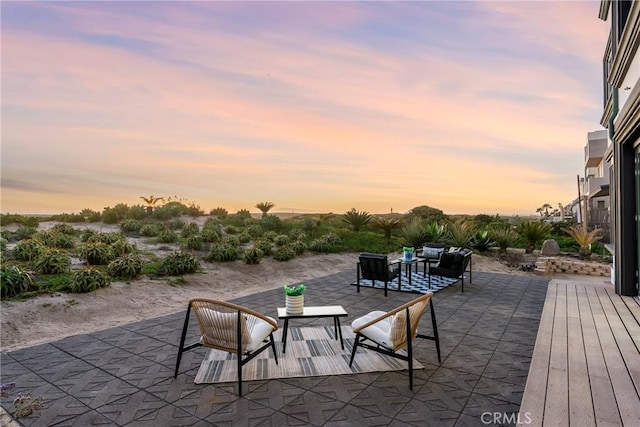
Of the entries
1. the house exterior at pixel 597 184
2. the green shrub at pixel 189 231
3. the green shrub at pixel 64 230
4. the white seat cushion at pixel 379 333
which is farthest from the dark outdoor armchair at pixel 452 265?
the green shrub at pixel 64 230

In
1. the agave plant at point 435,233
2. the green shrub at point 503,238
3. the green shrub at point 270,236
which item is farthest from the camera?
the green shrub at point 270,236

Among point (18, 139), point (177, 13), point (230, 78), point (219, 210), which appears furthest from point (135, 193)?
point (177, 13)

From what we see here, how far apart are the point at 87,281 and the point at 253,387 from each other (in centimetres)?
447

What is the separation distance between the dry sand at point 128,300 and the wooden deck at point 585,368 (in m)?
4.72

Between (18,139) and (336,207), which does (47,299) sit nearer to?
(18,139)

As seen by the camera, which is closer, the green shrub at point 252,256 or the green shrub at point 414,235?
the green shrub at point 252,256

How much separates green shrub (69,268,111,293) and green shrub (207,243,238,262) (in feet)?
9.87

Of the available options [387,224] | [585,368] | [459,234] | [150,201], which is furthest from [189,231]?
[585,368]

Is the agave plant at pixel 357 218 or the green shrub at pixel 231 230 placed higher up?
the agave plant at pixel 357 218

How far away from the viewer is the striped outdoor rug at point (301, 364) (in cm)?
310

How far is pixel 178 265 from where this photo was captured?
25.1 feet

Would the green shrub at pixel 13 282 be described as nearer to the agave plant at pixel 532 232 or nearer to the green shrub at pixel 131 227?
the green shrub at pixel 131 227

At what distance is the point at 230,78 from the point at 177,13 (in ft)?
5.82

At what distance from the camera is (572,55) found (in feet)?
27.6
